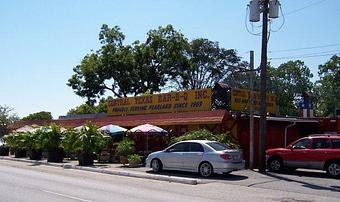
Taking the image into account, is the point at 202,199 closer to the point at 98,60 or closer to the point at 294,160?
the point at 294,160

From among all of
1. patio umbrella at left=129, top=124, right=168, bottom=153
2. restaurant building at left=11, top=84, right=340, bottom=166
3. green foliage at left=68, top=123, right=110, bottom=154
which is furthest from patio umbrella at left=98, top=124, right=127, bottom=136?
patio umbrella at left=129, top=124, right=168, bottom=153

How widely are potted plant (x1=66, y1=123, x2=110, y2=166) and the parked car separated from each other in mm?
6748

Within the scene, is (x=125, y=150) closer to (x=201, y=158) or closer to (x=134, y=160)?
(x=134, y=160)

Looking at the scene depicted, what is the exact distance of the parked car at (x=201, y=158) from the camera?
62.0 feet

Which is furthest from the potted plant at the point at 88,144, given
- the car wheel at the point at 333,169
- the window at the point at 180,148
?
the car wheel at the point at 333,169

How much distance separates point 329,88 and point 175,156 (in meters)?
61.8

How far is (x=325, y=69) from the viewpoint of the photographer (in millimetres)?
75312

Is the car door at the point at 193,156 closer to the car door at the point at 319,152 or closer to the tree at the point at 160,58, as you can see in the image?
the car door at the point at 319,152

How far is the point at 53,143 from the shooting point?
30797 mm

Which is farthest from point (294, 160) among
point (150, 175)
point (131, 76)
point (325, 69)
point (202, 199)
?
point (325, 69)

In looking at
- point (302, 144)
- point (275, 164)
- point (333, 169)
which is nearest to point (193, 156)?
point (275, 164)

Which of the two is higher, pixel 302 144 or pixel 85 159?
pixel 302 144

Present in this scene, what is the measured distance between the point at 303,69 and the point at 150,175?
214 feet

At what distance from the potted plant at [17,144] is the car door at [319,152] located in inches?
873
